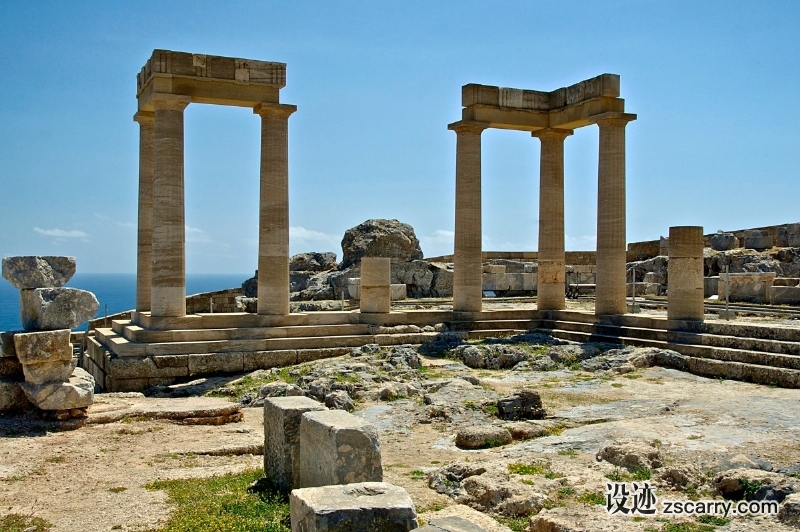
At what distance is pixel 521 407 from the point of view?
550 inches

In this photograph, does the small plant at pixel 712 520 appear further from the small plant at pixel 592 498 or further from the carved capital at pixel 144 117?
the carved capital at pixel 144 117

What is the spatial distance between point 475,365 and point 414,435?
291 inches

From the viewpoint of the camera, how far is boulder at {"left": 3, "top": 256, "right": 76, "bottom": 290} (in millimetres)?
13672

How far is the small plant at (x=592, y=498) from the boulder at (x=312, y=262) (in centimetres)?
2760

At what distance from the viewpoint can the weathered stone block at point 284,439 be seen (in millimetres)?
9602

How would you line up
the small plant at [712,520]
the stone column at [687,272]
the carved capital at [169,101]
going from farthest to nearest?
1. the stone column at [687,272]
2. the carved capital at [169,101]
3. the small plant at [712,520]

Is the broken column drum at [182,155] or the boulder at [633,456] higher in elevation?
the broken column drum at [182,155]

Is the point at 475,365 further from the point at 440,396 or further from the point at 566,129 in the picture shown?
the point at 566,129

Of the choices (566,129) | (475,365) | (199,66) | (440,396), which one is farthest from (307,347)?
(566,129)

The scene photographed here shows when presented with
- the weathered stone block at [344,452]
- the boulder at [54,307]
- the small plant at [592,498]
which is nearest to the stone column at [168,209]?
the boulder at [54,307]

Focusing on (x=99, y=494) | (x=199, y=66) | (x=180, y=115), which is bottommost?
(x=99, y=494)

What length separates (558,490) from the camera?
9312 mm

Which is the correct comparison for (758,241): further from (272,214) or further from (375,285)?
(272,214)

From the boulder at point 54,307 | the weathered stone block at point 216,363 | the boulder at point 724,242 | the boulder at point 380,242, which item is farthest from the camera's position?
the boulder at point 724,242
